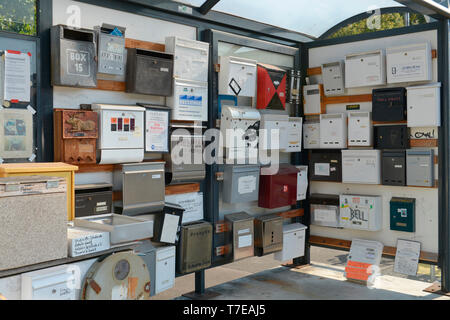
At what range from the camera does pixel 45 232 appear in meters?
2.30

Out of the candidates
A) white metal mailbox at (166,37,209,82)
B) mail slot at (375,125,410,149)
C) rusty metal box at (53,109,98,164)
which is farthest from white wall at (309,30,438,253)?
rusty metal box at (53,109,98,164)

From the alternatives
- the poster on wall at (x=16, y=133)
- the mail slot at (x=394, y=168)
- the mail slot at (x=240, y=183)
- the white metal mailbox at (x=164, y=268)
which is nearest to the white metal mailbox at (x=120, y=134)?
the poster on wall at (x=16, y=133)

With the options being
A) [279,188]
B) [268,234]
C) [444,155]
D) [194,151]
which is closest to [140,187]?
[194,151]

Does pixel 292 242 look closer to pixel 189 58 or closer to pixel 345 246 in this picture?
pixel 345 246

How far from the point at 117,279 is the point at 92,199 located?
3.59ft

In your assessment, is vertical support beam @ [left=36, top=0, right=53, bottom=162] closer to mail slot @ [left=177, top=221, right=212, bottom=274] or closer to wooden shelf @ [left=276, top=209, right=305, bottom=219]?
mail slot @ [left=177, top=221, right=212, bottom=274]

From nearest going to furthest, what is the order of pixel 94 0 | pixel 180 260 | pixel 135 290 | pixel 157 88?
1. pixel 135 290
2. pixel 94 0
3. pixel 157 88
4. pixel 180 260

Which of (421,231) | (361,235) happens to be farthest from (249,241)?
(421,231)

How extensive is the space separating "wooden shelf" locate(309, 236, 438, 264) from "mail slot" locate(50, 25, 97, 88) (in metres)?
3.43

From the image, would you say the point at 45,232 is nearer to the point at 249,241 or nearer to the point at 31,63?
the point at 31,63

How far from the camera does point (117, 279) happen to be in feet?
8.36

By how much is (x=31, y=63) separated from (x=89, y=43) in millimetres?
443

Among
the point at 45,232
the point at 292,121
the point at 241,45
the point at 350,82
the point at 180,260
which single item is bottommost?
the point at 180,260

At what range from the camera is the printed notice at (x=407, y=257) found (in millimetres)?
4746
